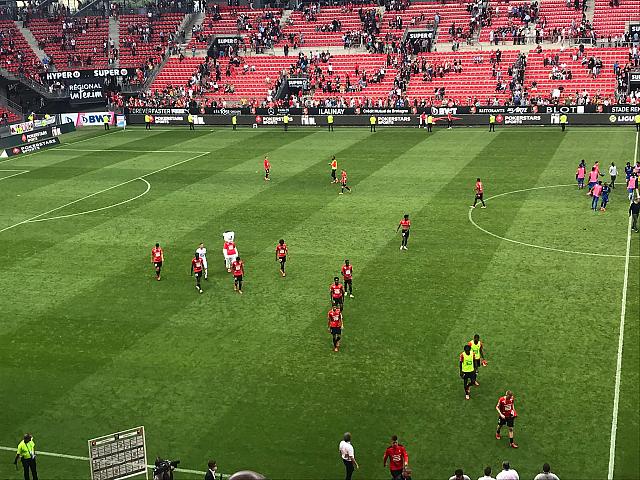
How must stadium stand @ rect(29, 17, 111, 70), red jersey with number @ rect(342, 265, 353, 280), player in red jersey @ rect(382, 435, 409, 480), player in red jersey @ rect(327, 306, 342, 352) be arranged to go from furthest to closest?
stadium stand @ rect(29, 17, 111, 70)
red jersey with number @ rect(342, 265, 353, 280)
player in red jersey @ rect(327, 306, 342, 352)
player in red jersey @ rect(382, 435, 409, 480)

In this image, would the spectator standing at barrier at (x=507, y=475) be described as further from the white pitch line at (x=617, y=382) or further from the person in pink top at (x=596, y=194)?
the person in pink top at (x=596, y=194)

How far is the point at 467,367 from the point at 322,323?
6.25m

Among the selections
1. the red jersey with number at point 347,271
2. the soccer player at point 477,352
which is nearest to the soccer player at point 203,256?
the red jersey with number at point 347,271

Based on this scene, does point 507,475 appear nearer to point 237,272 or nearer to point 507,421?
point 507,421

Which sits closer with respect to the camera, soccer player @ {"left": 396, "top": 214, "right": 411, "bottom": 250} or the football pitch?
the football pitch

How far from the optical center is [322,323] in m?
24.5

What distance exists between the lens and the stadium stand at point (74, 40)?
86375 millimetres

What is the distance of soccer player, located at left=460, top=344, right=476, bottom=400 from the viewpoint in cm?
1931

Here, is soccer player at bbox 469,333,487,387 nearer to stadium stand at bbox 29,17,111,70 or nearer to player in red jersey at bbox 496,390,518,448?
player in red jersey at bbox 496,390,518,448

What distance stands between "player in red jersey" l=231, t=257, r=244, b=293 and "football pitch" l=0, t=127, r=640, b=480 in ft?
1.17

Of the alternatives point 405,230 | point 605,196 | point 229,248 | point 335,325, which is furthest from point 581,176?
point 335,325

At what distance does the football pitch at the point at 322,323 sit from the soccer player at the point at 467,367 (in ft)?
1.11

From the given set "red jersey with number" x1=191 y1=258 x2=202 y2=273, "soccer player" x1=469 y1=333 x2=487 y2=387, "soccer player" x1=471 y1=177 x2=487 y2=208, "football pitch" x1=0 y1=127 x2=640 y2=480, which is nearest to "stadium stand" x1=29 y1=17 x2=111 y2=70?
"football pitch" x1=0 y1=127 x2=640 y2=480

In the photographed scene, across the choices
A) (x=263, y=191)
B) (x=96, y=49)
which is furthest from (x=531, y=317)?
(x=96, y=49)
